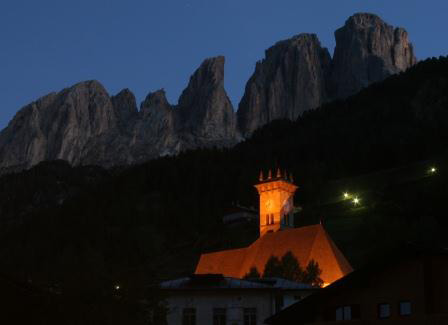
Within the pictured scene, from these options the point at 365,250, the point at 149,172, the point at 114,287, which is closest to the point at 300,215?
the point at 365,250

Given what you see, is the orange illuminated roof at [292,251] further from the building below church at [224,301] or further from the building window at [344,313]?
the building window at [344,313]

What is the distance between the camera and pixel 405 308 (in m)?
25.8

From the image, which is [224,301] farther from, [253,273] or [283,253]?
[283,253]

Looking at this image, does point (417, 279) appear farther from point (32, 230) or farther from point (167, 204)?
point (32, 230)

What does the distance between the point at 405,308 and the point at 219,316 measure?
26.4 m

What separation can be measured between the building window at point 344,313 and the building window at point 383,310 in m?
1.33

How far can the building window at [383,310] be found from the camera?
1038 inches

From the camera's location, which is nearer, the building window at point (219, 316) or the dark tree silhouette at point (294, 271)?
the building window at point (219, 316)

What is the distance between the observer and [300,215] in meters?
129

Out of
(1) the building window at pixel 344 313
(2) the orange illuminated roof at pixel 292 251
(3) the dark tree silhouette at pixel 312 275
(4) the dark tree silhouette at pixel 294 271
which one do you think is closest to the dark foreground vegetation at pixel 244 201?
(2) the orange illuminated roof at pixel 292 251

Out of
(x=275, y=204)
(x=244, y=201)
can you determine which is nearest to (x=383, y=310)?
(x=275, y=204)

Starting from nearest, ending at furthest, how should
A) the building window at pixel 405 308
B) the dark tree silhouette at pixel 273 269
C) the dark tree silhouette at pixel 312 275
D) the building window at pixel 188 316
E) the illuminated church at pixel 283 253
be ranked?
the building window at pixel 405 308 < the building window at pixel 188 316 < the dark tree silhouette at pixel 312 275 < the dark tree silhouette at pixel 273 269 < the illuminated church at pixel 283 253

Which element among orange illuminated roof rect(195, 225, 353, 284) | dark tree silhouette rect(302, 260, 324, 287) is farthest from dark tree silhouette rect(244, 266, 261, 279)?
dark tree silhouette rect(302, 260, 324, 287)

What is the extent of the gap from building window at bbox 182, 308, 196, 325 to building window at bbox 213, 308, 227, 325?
1472 millimetres
